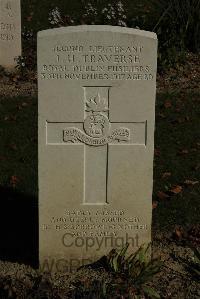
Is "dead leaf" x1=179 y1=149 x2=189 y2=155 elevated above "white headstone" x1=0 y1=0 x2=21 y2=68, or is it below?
below

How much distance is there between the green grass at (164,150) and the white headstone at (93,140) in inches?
38.9

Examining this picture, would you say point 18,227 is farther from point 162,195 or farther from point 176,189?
point 176,189

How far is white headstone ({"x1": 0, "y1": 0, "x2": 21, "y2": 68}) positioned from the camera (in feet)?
37.1

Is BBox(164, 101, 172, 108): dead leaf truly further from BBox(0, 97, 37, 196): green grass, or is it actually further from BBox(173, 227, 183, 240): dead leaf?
BBox(173, 227, 183, 240): dead leaf

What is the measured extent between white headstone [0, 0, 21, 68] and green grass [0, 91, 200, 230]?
79.2 inches

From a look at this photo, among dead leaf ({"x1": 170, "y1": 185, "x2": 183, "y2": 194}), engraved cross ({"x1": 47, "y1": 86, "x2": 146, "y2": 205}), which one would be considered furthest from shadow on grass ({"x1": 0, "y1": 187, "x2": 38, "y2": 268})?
dead leaf ({"x1": 170, "y1": 185, "x2": 183, "y2": 194})

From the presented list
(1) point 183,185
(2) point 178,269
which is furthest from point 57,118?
(1) point 183,185

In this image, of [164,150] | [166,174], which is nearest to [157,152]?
[164,150]

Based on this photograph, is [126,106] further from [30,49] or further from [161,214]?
[30,49]

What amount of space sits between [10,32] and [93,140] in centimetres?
709

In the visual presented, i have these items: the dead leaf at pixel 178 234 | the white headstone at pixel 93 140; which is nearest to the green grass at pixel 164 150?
the dead leaf at pixel 178 234

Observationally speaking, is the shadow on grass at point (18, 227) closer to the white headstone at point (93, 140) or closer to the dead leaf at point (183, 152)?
the white headstone at point (93, 140)

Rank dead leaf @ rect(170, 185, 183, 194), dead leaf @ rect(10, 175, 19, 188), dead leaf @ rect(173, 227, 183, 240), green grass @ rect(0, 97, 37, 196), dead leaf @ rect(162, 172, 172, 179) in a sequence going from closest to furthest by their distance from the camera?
dead leaf @ rect(173, 227, 183, 240) < dead leaf @ rect(170, 185, 183, 194) < dead leaf @ rect(10, 175, 19, 188) < green grass @ rect(0, 97, 37, 196) < dead leaf @ rect(162, 172, 172, 179)

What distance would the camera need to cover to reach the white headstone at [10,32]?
11.3 m
